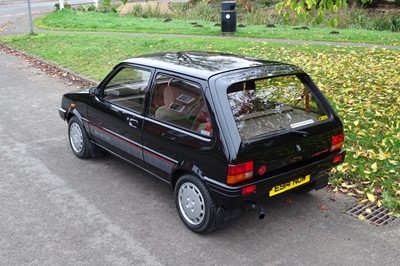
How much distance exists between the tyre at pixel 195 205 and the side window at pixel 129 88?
3.51 ft

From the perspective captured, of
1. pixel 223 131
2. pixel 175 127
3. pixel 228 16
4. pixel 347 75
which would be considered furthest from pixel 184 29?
pixel 223 131

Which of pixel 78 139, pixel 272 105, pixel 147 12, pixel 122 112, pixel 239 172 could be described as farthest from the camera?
pixel 147 12

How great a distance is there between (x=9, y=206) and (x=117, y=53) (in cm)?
889

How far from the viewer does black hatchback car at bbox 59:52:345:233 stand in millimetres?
4098

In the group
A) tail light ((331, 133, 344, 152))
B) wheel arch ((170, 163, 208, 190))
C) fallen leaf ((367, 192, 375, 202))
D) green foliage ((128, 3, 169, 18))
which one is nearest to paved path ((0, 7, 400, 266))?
fallen leaf ((367, 192, 375, 202))

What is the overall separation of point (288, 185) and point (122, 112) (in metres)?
A: 2.11

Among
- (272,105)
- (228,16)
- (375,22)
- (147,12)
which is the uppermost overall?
(147,12)

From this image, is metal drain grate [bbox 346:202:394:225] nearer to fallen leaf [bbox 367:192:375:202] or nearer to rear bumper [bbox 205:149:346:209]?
fallen leaf [bbox 367:192:375:202]

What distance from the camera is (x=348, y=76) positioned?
9219 mm

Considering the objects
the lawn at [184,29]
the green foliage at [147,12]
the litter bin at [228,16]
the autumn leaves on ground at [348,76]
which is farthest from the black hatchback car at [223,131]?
the green foliage at [147,12]

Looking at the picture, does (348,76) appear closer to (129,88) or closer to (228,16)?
(129,88)

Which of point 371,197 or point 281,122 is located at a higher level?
point 281,122

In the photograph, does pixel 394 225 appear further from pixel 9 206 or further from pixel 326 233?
pixel 9 206

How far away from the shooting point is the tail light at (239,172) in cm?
398
